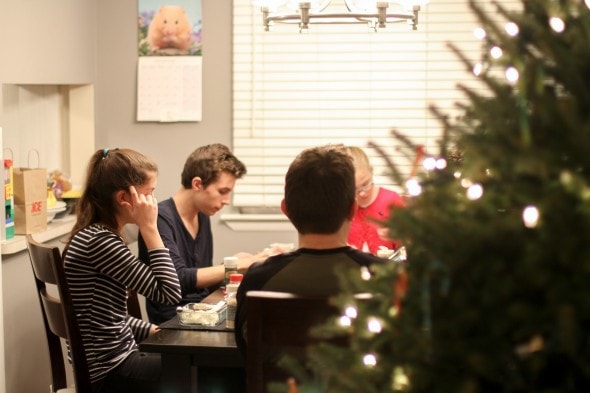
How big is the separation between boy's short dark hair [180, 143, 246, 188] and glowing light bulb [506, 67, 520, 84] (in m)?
2.35

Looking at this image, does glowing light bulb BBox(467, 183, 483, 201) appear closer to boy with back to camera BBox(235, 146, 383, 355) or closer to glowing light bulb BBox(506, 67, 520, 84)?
glowing light bulb BBox(506, 67, 520, 84)

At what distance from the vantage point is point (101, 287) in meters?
2.63

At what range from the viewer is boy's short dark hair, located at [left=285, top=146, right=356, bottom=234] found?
6.73ft

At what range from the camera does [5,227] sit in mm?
3436

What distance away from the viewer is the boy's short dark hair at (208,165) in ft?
11.1

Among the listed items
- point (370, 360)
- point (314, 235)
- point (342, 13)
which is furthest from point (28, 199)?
point (370, 360)

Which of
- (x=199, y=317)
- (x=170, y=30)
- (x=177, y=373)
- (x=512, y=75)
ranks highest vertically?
(x=170, y=30)

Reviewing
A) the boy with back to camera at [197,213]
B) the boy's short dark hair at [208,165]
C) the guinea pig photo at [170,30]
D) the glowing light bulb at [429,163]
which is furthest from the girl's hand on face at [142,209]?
the guinea pig photo at [170,30]

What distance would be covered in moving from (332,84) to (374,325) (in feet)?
11.8

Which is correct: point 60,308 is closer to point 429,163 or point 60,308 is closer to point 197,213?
point 197,213

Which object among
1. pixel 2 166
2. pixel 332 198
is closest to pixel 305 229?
pixel 332 198

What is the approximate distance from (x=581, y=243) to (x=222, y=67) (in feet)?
12.6

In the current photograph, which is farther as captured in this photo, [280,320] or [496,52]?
[280,320]

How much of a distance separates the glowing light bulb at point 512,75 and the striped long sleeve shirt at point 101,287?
1.75 meters
